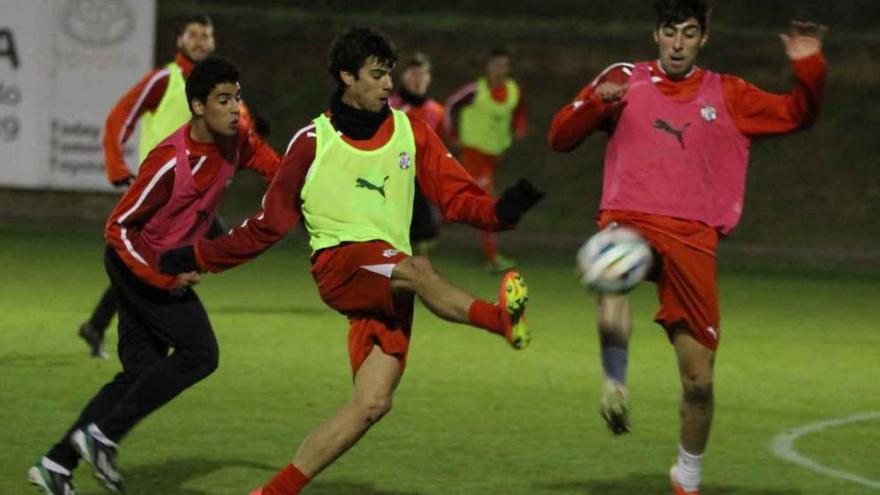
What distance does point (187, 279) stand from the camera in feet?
24.3

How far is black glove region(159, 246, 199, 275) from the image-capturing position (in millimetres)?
7242

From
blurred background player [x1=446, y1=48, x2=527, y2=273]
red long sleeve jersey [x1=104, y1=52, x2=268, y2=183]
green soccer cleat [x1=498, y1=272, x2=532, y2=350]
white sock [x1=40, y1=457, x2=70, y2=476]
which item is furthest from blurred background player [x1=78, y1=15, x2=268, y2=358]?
blurred background player [x1=446, y1=48, x2=527, y2=273]

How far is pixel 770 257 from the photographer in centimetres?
1947

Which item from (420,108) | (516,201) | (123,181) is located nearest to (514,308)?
(516,201)

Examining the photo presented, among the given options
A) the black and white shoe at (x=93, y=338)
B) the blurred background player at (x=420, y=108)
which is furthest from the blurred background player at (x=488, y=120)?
the black and white shoe at (x=93, y=338)

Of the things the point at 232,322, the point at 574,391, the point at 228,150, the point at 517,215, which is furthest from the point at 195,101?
the point at 232,322

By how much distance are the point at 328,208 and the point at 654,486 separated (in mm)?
2265

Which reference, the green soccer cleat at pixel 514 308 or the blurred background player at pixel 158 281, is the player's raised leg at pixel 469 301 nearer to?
the green soccer cleat at pixel 514 308

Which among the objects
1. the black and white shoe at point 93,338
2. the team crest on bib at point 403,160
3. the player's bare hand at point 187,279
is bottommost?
the black and white shoe at point 93,338

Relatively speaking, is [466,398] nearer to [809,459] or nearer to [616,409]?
[809,459]

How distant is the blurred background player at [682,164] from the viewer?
24.9ft

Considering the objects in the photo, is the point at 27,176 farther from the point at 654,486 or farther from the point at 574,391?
the point at 654,486

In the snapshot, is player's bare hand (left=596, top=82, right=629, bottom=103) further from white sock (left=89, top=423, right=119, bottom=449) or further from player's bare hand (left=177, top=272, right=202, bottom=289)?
white sock (left=89, top=423, right=119, bottom=449)

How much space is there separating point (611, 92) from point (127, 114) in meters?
4.95
